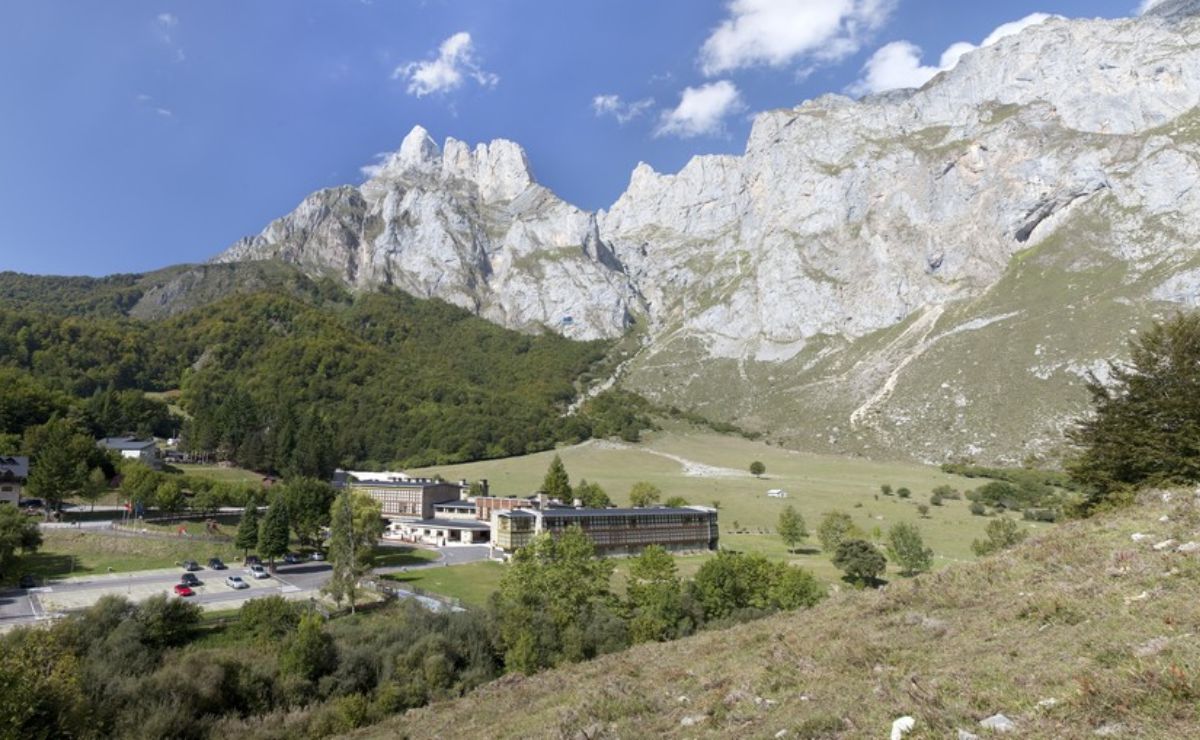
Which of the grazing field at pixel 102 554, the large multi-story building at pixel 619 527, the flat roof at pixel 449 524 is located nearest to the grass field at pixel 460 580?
the large multi-story building at pixel 619 527

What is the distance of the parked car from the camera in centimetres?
4859

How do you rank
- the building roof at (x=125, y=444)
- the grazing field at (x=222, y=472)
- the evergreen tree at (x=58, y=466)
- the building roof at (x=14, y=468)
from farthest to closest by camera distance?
the grazing field at (x=222, y=472) → the building roof at (x=125, y=444) → the building roof at (x=14, y=468) → the evergreen tree at (x=58, y=466)

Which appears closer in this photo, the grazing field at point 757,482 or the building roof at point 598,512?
the building roof at point 598,512

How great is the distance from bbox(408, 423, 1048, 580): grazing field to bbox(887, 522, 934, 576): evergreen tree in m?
2.77

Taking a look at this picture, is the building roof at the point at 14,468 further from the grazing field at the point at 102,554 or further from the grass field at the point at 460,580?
the grass field at the point at 460,580

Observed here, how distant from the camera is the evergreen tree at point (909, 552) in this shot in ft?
204

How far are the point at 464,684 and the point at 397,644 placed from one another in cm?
545

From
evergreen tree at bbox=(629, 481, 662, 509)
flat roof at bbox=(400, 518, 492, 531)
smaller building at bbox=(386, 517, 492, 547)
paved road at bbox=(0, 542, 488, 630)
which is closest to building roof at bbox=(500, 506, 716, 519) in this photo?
evergreen tree at bbox=(629, 481, 662, 509)

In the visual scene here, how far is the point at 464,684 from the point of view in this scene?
31.6 metres

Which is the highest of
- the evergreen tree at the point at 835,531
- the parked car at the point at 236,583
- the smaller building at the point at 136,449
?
the smaller building at the point at 136,449

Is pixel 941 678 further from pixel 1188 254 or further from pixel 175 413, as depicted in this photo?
pixel 1188 254

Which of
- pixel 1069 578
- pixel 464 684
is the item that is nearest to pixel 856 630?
pixel 1069 578

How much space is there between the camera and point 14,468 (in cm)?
→ 6612

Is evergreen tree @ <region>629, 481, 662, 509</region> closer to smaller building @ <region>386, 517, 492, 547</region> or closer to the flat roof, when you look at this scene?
the flat roof
